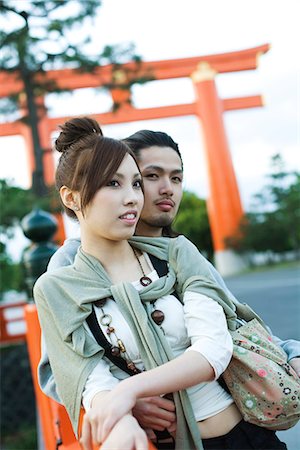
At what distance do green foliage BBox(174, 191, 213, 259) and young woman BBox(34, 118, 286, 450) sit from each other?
18930mm

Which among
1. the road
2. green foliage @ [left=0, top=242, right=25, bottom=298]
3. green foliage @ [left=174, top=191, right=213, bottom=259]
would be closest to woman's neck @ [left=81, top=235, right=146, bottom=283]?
the road

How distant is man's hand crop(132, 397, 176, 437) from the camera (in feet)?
2.45

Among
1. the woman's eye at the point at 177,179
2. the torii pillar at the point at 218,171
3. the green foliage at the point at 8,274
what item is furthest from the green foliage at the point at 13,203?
the torii pillar at the point at 218,171

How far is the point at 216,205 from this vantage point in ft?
47.7

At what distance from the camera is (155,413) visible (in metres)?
0.75

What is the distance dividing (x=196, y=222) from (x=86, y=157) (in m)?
19.7

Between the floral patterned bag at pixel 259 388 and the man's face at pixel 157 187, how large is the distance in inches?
15.3

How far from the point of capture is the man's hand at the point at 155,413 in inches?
29.4

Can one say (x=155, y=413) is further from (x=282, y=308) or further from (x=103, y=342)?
(x=282, y=308)

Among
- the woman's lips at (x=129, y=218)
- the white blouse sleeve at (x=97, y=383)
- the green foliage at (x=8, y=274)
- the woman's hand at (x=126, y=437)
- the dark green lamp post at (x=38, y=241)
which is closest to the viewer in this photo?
the woman's hand at (x=126, y=437)

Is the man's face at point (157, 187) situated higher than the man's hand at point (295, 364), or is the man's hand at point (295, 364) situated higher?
the man's face at point (157, 187)

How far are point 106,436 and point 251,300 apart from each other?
6401mm

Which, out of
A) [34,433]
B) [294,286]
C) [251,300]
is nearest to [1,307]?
[34,433]

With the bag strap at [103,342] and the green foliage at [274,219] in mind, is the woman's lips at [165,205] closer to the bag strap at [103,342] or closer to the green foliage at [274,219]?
the bag strap at [103,342]
